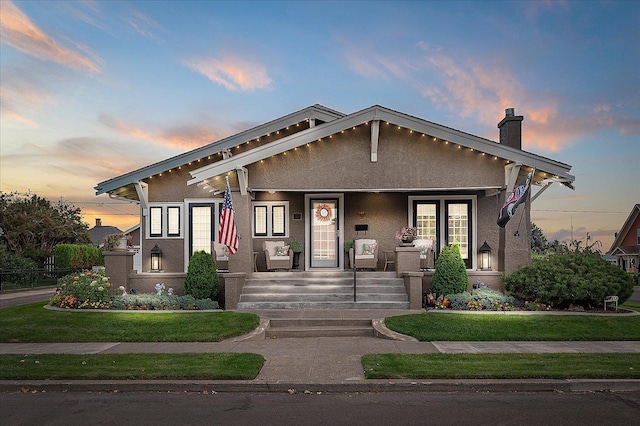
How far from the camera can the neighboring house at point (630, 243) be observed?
44250mm

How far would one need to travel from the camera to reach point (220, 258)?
16.7 m

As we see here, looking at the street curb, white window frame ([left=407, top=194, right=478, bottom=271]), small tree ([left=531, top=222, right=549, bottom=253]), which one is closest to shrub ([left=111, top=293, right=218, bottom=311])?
the street curb

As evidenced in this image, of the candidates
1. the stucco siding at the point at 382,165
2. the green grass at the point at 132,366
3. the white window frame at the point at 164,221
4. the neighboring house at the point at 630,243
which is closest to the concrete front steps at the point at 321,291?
the stucco siding at the point at 382,165

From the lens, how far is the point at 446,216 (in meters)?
16.3

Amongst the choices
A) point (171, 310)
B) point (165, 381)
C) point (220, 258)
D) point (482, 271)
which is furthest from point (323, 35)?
point (165, 381)

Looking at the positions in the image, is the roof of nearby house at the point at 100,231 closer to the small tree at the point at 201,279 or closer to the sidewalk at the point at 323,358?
the small tree at the point at 201,279

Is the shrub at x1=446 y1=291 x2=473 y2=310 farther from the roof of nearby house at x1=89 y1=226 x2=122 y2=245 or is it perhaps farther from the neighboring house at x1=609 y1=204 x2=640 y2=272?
the roof of nearby house at x1=89 y1=226 x2=122 y2=245

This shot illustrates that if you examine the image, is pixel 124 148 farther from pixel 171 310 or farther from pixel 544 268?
pixel 544 268

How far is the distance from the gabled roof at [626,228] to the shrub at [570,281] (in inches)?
1498

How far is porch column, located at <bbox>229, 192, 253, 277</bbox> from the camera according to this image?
14.3 metres

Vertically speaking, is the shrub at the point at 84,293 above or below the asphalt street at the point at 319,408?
above

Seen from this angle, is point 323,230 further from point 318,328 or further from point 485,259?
point 318,328

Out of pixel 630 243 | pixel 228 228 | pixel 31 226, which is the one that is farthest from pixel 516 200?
pixel 630 243

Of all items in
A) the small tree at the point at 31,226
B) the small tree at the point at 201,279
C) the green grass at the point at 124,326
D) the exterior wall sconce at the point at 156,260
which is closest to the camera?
the green grass at the point at 124,326
